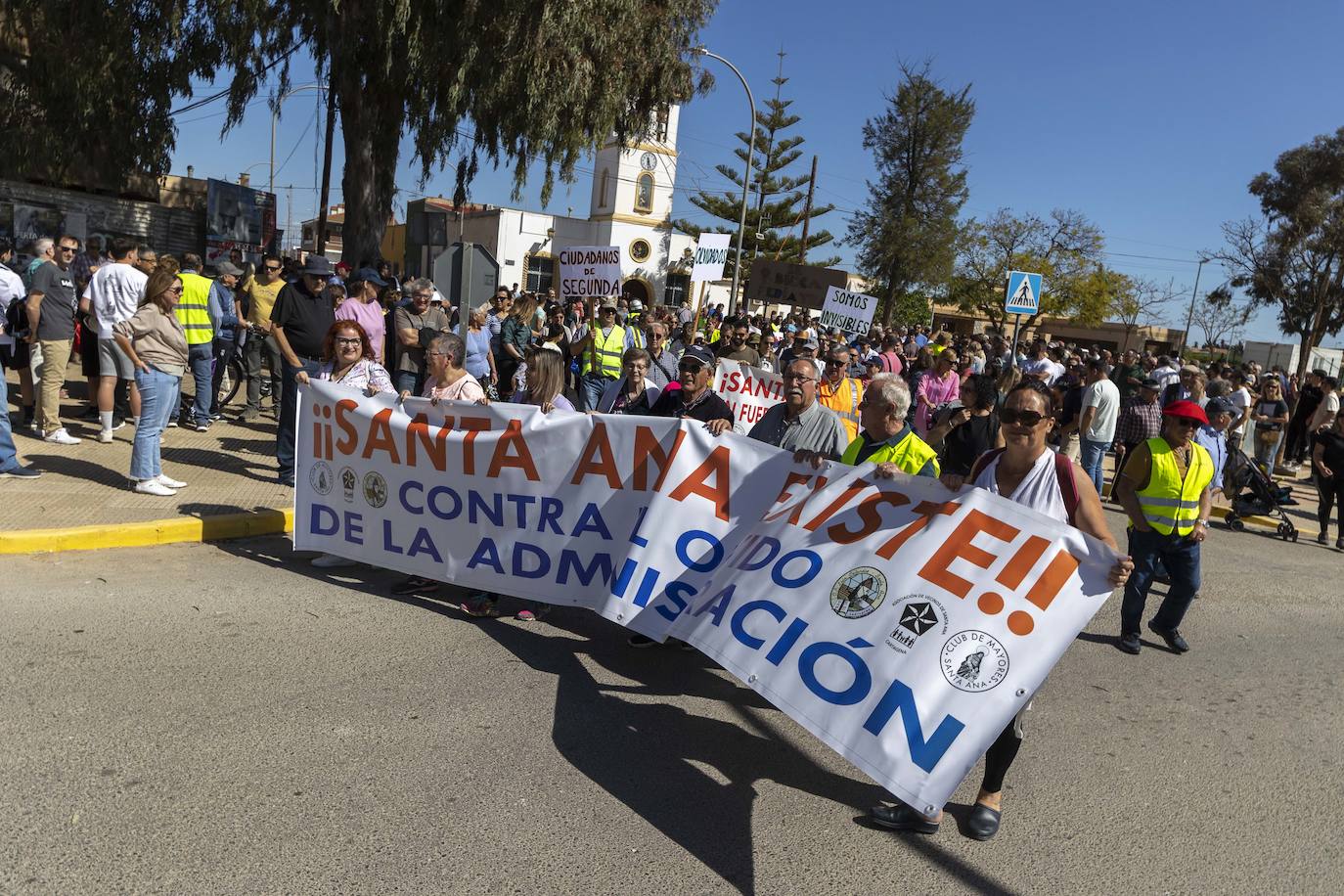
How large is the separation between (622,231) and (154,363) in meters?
47.2

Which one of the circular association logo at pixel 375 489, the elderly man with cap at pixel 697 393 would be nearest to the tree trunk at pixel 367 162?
the circular association logo at pixel 375 489

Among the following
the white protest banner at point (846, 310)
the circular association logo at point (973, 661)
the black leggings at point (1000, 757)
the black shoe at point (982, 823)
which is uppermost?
the white protest banner at point (846, 310)

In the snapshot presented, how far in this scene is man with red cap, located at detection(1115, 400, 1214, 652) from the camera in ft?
19.7

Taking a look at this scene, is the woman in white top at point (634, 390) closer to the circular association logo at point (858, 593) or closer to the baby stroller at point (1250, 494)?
the circular association logo at point (858, 593)

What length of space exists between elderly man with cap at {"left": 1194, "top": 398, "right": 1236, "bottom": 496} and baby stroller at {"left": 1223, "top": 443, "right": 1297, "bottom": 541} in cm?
134

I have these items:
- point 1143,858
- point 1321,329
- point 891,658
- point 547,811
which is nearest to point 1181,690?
point 1143,858

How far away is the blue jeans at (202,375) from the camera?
954 cm

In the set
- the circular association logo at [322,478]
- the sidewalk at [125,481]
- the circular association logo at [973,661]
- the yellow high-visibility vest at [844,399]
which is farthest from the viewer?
the yellow high-visibility vest at [844,399]

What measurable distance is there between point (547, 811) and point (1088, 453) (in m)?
9.16

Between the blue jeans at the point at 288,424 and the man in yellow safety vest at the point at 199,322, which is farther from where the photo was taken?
the man in yellow safety vest at the point at 199,322

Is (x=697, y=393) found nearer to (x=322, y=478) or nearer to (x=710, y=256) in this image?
(x=322, y=478)

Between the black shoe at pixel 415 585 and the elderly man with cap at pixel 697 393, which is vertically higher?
the elderly man with cap at pixel 697 393

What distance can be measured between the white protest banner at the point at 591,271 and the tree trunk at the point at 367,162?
3547 millimetres

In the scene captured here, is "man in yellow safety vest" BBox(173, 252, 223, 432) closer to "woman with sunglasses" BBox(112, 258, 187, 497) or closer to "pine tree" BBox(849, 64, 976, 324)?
"woman with sunglasses" BBox(112, 258, 187, 497)
